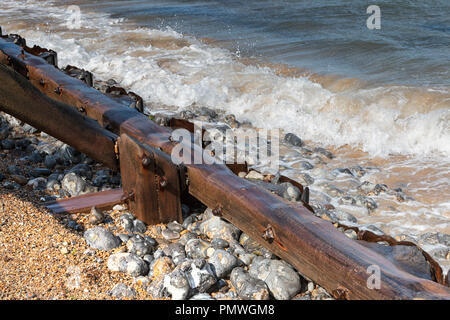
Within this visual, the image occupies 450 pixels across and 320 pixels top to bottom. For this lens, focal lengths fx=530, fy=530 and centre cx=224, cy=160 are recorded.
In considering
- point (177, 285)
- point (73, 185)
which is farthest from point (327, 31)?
point (177, 285)

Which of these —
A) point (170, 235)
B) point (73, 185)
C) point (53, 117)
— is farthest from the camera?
point (73, 185)

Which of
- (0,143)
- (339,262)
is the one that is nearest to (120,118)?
(0,143)

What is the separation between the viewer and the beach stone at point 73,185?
4.47 m

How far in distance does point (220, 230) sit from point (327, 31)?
10.0 m

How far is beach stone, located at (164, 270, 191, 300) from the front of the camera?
3.05 m

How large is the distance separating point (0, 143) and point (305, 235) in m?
3.88

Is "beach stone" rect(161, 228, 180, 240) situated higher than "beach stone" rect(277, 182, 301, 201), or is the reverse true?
"beach stone" rect(277, 182, 301, 201)

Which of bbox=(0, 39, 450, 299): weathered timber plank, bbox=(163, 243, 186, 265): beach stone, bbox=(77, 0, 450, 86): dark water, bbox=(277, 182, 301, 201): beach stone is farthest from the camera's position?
bbox=(77, 0, 450, 86): dark water

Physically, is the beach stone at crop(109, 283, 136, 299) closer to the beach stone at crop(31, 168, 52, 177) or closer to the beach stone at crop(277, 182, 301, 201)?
the beach stone at crop(277, 182, 301, 201)

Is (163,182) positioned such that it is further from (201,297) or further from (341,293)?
(341,293)

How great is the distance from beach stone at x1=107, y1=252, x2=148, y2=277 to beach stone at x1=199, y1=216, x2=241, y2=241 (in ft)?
1.99

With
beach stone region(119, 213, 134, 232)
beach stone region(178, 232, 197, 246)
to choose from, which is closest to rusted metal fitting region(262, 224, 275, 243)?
beach stone region(178, 232, 197, 246)

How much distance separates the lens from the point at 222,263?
337 centimetres

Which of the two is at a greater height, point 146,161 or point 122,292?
point 146,161
